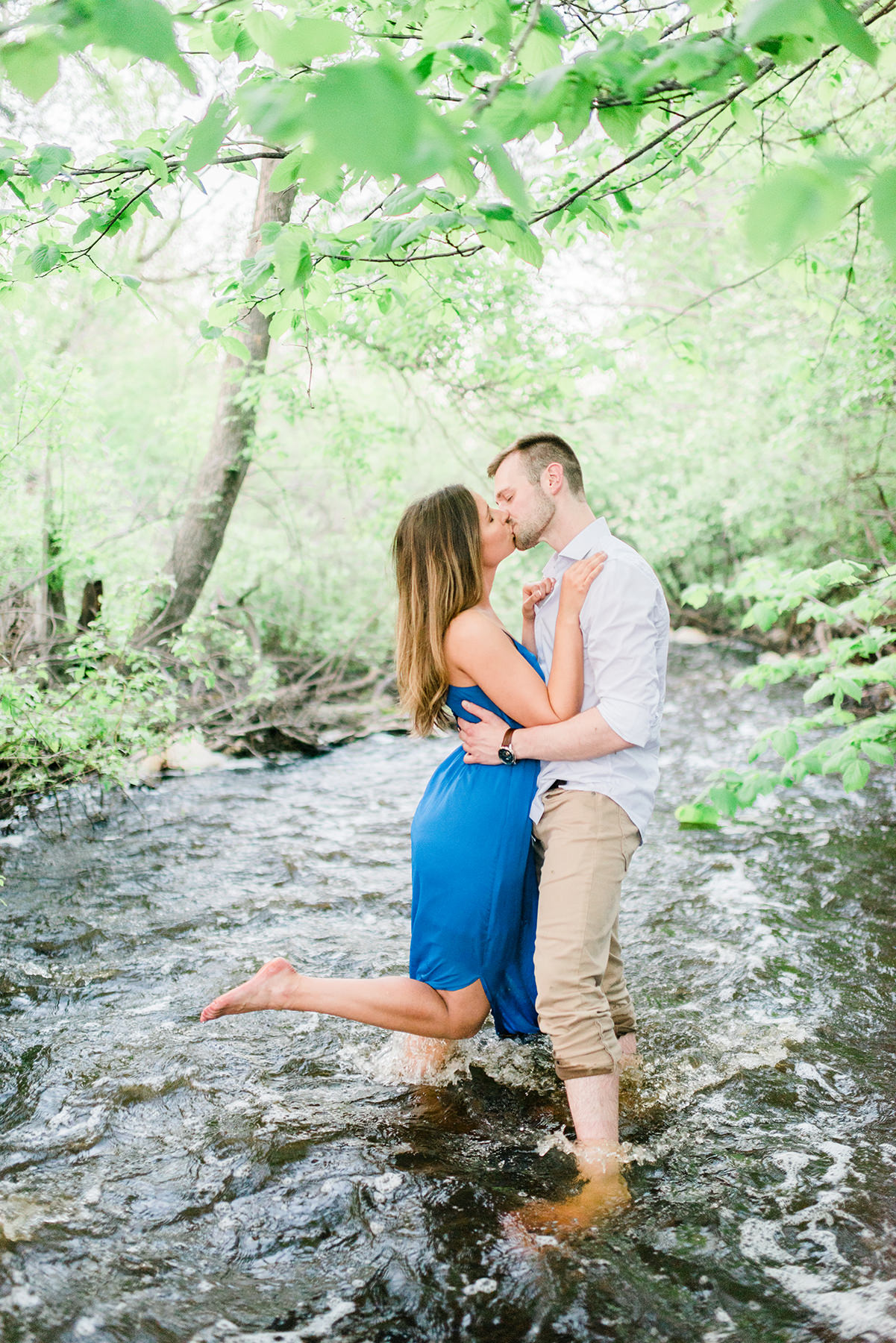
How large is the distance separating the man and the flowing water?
0.39 m

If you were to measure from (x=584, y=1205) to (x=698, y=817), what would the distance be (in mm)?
4322

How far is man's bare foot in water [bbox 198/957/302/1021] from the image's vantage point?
3.32 meters

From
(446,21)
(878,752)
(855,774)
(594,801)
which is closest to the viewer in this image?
(446,21)

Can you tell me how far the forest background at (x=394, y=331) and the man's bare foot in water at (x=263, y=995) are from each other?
2.24m

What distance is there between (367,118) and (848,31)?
→ 38.8 inches

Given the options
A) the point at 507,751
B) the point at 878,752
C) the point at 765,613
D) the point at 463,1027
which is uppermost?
the point at 765,613

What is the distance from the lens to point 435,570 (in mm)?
3322

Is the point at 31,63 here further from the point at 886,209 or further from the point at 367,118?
the point at 886,209

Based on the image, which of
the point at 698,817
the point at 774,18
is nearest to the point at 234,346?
the point at 774,18

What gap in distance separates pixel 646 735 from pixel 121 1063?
239cm

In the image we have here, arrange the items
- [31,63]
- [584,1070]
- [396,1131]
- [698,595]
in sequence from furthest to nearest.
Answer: [698,595], [396,1131], [584,1070], [31,63]

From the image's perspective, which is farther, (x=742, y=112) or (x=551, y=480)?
(x=551, y=480)

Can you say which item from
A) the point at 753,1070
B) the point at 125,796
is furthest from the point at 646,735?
the point at 125,796

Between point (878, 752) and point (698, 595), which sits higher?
point (698, 595)
